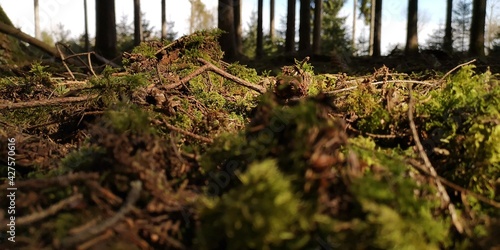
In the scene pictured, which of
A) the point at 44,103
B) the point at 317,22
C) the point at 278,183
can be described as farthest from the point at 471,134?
the point at 317,22

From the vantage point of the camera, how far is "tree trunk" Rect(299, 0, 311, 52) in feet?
51.6

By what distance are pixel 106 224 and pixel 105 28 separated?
1239 centimetres

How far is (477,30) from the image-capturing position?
12312mm

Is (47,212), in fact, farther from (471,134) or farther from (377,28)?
(377,28)

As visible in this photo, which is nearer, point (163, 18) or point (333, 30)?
point (163, 18)

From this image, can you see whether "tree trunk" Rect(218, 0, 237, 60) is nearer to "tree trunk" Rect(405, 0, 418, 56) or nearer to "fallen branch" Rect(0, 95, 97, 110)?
"tree trunk" Rect(405, 0, 418, 56)

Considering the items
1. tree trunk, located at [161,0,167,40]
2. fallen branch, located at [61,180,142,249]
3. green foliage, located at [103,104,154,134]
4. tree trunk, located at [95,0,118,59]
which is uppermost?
tree trunk, located at [161,0,167,40]

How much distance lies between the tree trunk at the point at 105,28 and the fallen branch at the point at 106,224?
1186 centimetres

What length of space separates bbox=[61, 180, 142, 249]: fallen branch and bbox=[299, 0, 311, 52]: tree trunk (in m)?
15.1

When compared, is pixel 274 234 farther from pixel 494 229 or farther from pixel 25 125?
pixel 25 125

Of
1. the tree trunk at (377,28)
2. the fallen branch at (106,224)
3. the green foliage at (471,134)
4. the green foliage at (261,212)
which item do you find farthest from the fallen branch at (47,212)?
the tree trunk at (377,28)

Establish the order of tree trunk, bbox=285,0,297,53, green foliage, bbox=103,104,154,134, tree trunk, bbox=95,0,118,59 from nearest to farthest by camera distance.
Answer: green foliage, bbox=103,104,154,134 < tree trunk, bbox=95,0,118,59 < tree trunk, bbox=285,0,297,53

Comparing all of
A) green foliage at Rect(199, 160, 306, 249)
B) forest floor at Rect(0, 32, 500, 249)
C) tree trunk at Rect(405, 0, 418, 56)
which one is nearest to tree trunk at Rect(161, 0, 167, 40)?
tree trunk at Rect(405, 0, 418, 56)

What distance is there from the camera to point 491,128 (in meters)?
1.91
